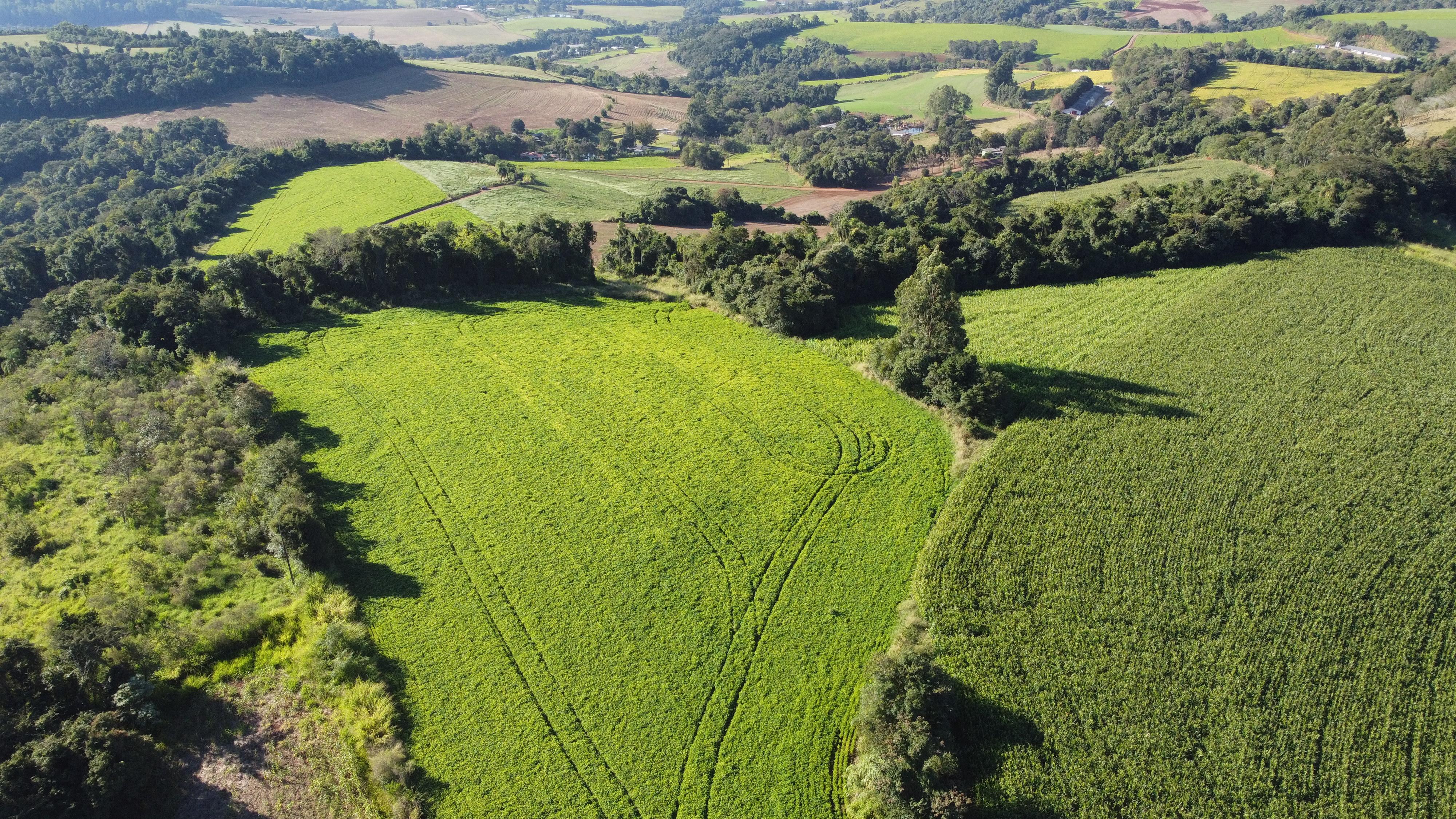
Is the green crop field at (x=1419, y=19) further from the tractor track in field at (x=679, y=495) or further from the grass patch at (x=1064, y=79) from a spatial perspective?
the tractor track in field at (x=679, y=495)

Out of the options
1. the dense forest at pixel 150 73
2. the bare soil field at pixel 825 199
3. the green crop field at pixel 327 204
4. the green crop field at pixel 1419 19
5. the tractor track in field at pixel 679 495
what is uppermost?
the green crop field at pixel 1419 19

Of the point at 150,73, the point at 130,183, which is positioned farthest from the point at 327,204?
the point at 150,73

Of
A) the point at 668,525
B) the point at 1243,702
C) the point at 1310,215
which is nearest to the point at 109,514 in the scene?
the point at 668,525

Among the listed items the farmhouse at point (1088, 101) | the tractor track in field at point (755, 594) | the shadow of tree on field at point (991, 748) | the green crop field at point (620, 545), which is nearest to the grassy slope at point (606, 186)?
the green crop field at point (620, 545)

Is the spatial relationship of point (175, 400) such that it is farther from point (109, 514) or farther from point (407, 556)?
point (407, 556)

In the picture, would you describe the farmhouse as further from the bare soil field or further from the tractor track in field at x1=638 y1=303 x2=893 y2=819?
the tractor track in field at x1=638 y1=303 x2=893 y2=819

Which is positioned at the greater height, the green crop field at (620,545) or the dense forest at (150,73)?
the dense forest at (150,73)

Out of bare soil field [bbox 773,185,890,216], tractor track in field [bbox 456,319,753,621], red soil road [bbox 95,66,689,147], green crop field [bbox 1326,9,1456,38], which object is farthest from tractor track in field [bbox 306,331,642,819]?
green crop field [bbox 1326,9,1456,38]
